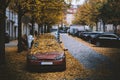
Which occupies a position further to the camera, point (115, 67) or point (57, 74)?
point (115, 67)

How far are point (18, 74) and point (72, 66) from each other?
382 cm

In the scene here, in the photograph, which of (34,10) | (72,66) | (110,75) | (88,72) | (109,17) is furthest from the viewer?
(109,17)

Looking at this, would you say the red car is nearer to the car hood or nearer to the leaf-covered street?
the car hood

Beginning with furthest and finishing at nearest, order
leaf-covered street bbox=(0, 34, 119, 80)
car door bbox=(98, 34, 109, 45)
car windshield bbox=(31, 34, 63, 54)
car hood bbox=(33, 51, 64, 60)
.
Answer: car door bbox=(98, 34, 109, 45) → car windshield bbox=(31, 34, 63, 54) → car hood bbox=(33, 51, 64, 60) → leaf-covered street bbox=(0, 34, 119, 80)

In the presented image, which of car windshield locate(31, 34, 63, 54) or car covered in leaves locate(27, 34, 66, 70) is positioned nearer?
car covered in leaves locate(27, 34, 66, 70)

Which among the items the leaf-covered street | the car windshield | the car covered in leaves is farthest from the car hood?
the leaf-covered street

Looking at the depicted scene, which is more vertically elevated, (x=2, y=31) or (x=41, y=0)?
(x=41, y=0)

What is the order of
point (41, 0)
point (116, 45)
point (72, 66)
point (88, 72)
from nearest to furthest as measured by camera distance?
point (88, 72)
point (72, 66)
point (41, 0)
point (116, 45)

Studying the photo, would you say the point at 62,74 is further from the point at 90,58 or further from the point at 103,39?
the point at 103,39

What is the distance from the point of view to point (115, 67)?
18.0 metres

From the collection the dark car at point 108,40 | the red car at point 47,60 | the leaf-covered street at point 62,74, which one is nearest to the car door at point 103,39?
the dark car at point 108,40

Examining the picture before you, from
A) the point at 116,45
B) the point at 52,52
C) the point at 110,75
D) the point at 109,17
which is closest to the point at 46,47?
the point at 52,52

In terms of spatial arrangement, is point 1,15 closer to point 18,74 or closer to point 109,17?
point 18,74

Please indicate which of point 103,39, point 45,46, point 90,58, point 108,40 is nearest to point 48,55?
point 45,46
